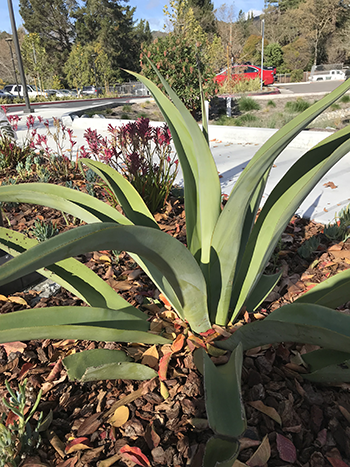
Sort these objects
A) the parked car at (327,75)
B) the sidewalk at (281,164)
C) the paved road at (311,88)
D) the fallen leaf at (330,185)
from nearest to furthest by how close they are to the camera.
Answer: the sidewalk at (281,164) < the fallen leaf at (330,185) < the paved road at (311,88) < the parked car at (327,75)

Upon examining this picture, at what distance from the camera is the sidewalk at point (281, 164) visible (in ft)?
10.2

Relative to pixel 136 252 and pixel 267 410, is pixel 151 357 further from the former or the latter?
pixel 136 252

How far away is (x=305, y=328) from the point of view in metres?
0.77

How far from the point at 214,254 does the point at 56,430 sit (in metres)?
Answer: 0.86

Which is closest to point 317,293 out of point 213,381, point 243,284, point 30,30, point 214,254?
point 243,284

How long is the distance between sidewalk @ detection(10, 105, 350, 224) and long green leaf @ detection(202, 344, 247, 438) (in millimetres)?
2230

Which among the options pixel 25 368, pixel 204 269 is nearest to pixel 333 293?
pixel 204 269

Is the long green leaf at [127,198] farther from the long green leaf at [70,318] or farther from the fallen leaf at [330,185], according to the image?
the fallen leaf at [330,185]

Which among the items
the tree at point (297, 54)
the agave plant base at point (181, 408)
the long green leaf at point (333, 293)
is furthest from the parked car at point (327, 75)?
the agave plant base at point (181, 408)

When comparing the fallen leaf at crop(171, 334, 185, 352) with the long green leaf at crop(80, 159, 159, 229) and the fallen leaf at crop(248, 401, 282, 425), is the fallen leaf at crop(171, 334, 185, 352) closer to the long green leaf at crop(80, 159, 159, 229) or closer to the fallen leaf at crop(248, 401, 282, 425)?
the fallen leaf at crop(248, 401, 282, 425)

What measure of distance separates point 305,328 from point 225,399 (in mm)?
269

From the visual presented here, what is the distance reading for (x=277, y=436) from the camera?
1.09 metres

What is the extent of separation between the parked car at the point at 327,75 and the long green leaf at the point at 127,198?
37.8 m

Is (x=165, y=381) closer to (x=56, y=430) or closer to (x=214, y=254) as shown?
(x=56, y=430)
